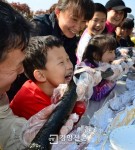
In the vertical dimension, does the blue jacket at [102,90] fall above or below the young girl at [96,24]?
below

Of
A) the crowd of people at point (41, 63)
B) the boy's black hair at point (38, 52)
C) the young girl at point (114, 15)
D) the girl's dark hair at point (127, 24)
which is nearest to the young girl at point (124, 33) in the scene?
the girl's dark hair at point (127, 24)

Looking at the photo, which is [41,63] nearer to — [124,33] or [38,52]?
[38,52]

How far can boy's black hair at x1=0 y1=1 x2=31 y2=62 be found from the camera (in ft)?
2.39

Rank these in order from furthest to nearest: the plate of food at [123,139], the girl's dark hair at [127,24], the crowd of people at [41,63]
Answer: the girl's dark hair at [127,24] → the crowd of people at [41,63] → the plate of food at [123,139]

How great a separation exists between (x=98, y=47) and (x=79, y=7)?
0.52 meters

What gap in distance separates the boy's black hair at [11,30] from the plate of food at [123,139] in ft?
1.33

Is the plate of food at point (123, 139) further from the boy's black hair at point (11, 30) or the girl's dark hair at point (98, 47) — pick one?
the girl's dark hair at point (98, 47)

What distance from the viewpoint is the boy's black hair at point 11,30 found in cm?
73

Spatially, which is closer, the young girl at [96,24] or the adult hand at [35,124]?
the adult hand at [35,124]

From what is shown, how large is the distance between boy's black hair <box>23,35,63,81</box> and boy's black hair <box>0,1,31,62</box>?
1.80ft

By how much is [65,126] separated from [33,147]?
0.20 meters

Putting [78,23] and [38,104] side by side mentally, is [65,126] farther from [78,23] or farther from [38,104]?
[78,23]

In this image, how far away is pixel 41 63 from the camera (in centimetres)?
141

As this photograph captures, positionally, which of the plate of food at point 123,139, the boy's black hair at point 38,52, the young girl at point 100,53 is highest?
the boy's black hair at point 38,52
